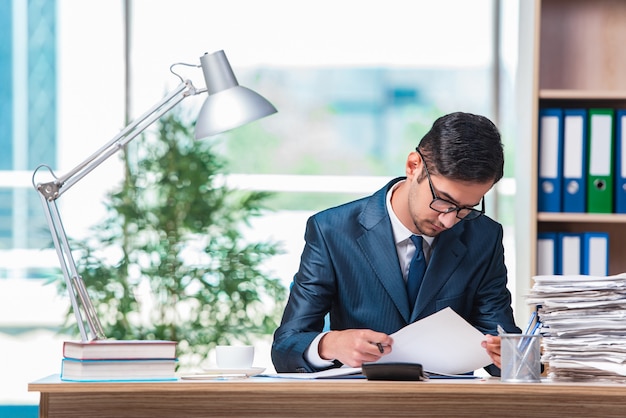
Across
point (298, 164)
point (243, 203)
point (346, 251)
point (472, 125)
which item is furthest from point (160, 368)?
point (298, 164)

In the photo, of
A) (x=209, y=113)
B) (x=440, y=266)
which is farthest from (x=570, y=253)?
(x=209, y=113)

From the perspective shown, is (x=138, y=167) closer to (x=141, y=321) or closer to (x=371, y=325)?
(x=141, y=321)

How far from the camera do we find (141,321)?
3.71 meters

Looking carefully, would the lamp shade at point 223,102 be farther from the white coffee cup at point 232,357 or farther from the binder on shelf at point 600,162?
the binder on shelf at point 600,162

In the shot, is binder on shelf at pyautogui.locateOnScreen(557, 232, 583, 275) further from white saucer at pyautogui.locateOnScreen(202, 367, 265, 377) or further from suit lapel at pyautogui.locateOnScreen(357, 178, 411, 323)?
white saucer at pyautogui.locateOnScreen(202, 367, 265, 377)

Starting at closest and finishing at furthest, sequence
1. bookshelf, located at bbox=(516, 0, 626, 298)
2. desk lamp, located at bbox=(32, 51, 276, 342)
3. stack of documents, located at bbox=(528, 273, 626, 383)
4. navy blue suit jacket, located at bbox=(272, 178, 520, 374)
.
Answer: stack of documents, located at bbox=(528, 273, 626, 383), desk lamp, located at bbox=(32, 51, 276, 342), navy blue suit jacket, located at bbox=(272, 178, 520, 374), bookshelf, located at bbox=(516, 0, 626, 298)

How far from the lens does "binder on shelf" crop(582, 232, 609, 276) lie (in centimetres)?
319

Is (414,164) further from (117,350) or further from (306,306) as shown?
(117,350)

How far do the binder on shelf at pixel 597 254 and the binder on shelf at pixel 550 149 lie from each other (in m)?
0.20

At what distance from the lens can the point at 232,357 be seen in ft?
6.20

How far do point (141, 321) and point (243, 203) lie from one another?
62 centimetres

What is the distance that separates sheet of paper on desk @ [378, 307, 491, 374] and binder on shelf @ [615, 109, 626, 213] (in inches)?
60.2

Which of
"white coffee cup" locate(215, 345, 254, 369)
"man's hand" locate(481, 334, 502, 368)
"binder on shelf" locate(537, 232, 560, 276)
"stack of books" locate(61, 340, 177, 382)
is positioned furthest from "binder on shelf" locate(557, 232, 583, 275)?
"stack of books" locate(61, 340, 177, 382)

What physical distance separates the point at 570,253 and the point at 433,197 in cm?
137
